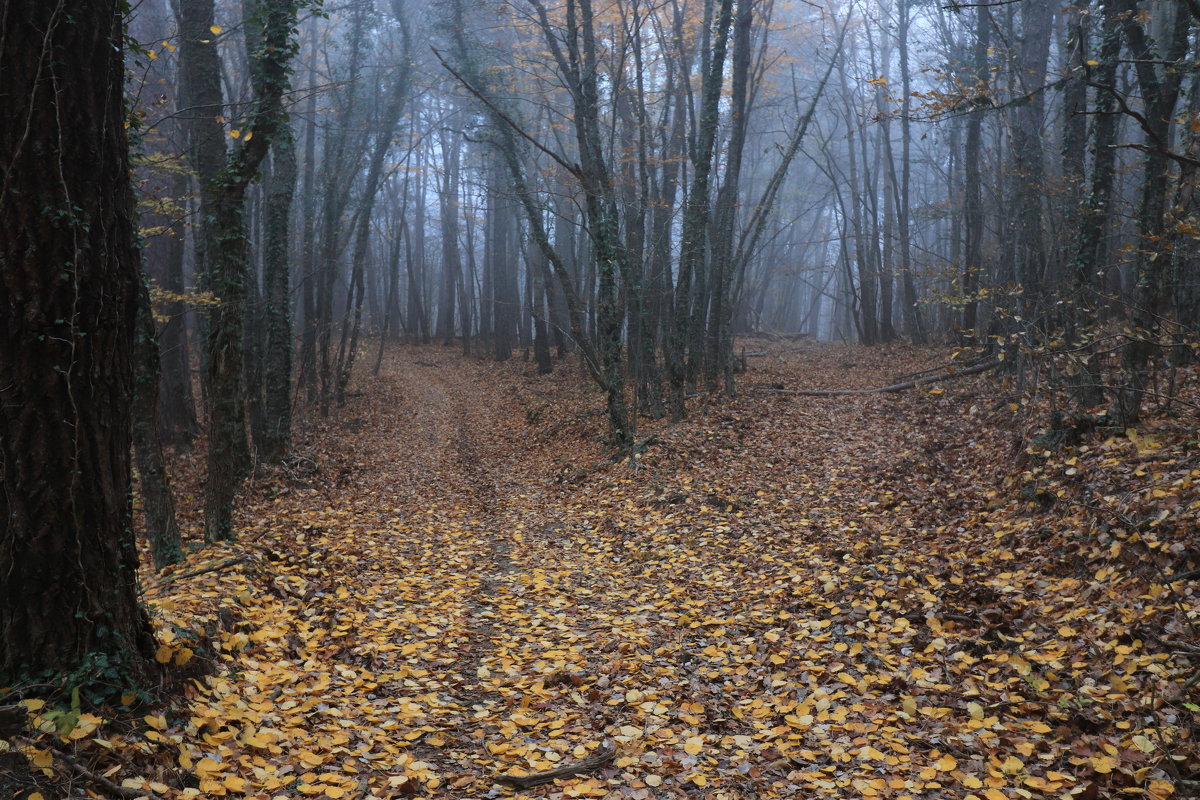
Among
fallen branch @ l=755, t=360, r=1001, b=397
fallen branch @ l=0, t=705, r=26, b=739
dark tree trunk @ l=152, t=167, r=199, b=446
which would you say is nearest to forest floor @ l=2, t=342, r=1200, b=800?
fallen branch @ l=0, t=705, r=26, b=739

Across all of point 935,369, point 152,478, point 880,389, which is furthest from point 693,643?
point 935,369

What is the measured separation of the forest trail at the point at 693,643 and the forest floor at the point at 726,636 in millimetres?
24

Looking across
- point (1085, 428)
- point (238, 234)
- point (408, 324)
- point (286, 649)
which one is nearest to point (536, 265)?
point (408, 324)

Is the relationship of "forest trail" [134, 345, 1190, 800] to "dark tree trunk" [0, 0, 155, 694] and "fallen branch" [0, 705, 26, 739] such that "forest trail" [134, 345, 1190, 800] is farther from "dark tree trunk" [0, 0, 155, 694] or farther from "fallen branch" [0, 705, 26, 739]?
"dark tree trunk" [0, 0, 155, 694]

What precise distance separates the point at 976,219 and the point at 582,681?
16137 mm

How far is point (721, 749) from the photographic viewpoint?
395cm

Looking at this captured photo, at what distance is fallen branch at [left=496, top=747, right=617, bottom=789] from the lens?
3596mm

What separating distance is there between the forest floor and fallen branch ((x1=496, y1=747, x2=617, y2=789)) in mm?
40

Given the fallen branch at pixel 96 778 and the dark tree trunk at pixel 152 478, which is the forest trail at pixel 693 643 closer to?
the fallen branch at pixel 96 778

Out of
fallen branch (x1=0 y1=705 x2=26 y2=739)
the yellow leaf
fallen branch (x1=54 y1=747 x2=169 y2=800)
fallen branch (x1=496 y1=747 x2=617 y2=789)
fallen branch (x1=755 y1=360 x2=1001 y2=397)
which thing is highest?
fallen branch (x1=755 y1=360 x2=1001 y2=397)

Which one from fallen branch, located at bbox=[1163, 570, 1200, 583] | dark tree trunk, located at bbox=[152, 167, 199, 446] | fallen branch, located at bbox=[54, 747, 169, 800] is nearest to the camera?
fallen branch, located at bbox=[54, 747, 169, 800]

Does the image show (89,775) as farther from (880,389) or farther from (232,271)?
(880,389)

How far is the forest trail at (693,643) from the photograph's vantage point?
359cm

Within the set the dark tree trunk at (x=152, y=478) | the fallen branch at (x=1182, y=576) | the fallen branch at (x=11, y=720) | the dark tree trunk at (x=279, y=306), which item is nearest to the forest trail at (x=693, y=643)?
the fallen branch at (x=1182, y=576)
